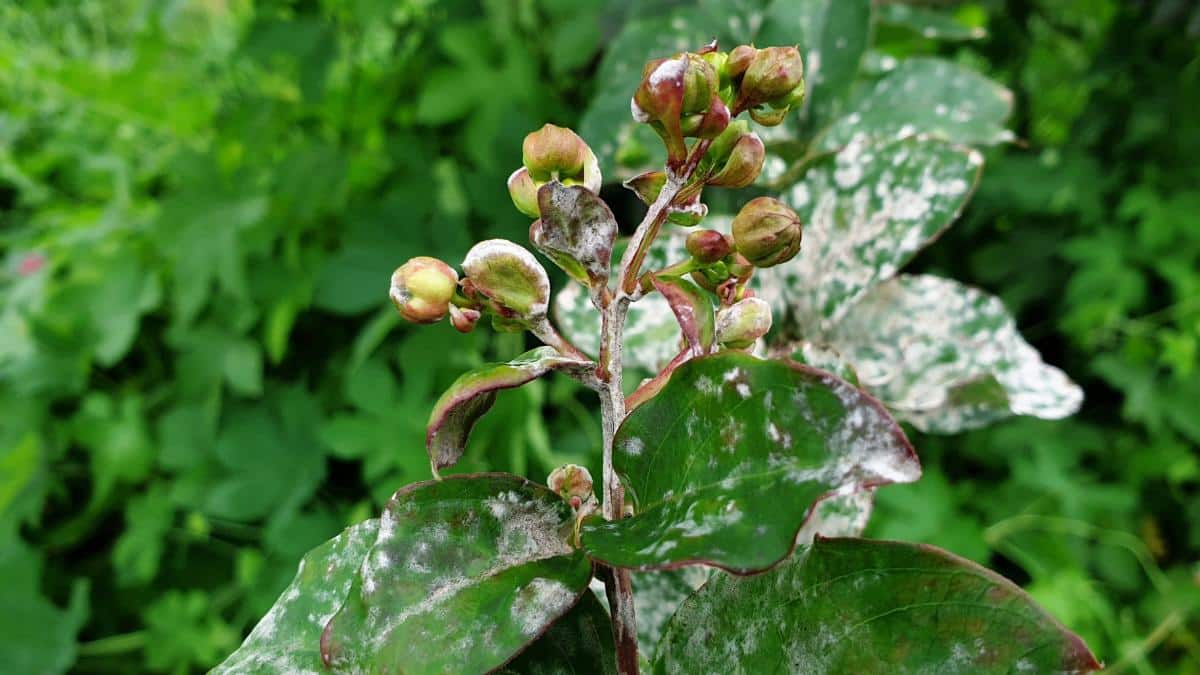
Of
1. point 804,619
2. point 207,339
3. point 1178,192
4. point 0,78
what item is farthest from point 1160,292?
point 0,78

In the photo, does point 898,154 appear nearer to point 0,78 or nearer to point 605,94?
point 605,94

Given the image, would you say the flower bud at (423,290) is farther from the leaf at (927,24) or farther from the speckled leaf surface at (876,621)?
the leaf at (927,24)

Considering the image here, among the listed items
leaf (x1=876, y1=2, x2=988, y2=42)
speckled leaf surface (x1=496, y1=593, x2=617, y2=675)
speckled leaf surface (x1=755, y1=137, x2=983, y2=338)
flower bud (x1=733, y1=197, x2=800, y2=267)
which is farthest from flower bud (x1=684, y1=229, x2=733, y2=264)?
leaf (x1=876, y1=2, x2=988, y2=42)

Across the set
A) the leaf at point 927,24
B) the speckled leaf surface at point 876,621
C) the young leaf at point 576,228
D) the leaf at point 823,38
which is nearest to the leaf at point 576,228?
the young leaf at point 576,228

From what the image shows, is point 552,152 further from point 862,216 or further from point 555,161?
point 862,216

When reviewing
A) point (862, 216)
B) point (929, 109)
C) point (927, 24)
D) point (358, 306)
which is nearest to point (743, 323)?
point (862, 216)
